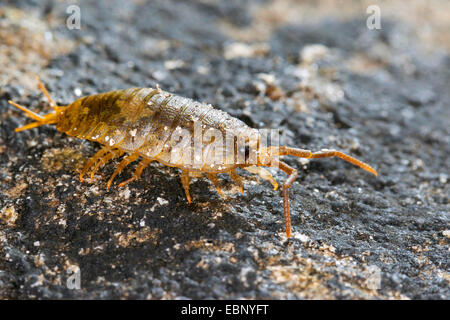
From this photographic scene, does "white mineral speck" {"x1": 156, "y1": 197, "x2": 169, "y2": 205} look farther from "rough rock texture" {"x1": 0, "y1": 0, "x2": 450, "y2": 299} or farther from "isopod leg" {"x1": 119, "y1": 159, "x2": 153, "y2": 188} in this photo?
"isopod leg" {"x1": 119, "y1": 159, "x2": 153, "y2": 188}

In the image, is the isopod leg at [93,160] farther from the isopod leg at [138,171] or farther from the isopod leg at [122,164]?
the isopod leg at [138,171]

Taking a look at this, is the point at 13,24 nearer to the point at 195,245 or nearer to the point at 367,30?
the point at 195,245

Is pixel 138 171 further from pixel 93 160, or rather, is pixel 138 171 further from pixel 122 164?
pixel 93 160

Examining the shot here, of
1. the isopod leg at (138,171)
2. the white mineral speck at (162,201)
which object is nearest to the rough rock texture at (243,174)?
the white mineral speck at (162,201)

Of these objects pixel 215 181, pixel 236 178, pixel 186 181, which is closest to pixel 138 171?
pixel 186 181

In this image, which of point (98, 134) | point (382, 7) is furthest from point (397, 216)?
point (382, 7)
